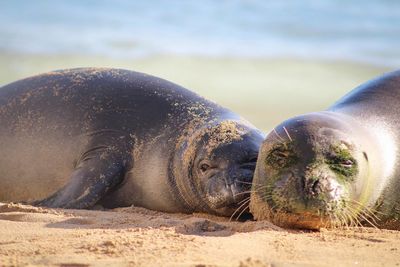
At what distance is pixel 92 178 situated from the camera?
6.54m

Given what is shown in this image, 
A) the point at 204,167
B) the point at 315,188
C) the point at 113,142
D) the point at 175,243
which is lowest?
the point at 175,243

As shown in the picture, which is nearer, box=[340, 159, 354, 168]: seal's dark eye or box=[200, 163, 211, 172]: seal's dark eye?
box=[340, 159, 354, 168]: seal's dark eye

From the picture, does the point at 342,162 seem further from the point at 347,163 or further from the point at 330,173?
the point at 330,173

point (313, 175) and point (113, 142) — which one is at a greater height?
point (113, 142)

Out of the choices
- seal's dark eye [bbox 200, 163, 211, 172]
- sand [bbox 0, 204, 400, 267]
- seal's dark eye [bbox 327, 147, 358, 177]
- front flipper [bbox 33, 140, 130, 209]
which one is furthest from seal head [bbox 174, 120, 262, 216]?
seal's dark eye [bbox 327, 147, 358, 177]

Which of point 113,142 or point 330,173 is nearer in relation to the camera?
point 330,173

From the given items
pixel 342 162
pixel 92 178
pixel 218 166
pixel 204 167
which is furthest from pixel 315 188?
pixel 92 178

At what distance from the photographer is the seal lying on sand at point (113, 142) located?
20.8 feet

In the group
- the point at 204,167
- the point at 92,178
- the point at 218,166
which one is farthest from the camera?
the point at 92,178

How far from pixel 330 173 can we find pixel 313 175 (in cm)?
13

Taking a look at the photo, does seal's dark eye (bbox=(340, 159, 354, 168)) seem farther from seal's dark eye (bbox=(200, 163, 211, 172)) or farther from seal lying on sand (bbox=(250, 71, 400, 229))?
seal's dark eye (bbox=(200, 163, 211, 172))

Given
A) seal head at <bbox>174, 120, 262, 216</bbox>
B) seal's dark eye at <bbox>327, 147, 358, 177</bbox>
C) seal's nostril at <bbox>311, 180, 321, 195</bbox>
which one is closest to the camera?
seal's nostril at <bbox>311, 180, 321, 195</bbox>

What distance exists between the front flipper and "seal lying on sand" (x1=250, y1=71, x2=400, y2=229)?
5.47ft

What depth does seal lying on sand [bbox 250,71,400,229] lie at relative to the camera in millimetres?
4762
